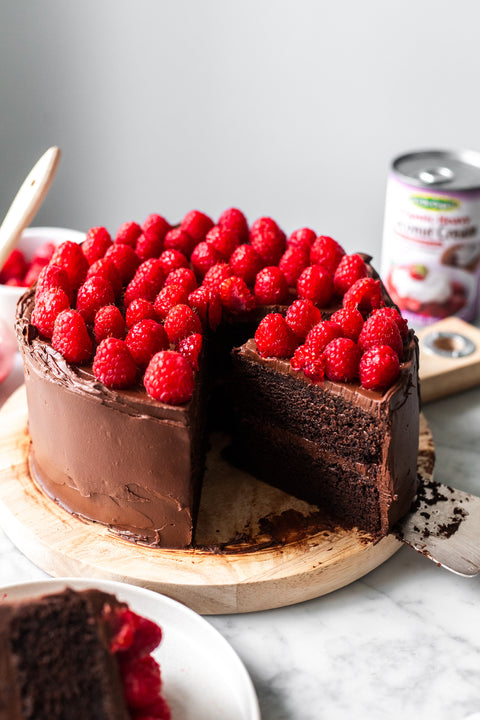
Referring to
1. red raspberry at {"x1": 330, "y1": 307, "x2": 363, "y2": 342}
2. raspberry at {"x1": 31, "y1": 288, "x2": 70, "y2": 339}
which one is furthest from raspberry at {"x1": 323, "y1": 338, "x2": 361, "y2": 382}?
raspberry at {"x1": 31, "y1": 288, "x2": 70, "y2": 339}

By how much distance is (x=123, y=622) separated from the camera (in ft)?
6.69

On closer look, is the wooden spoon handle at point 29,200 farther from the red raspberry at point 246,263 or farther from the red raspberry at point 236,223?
the red raspberry at point 246,263

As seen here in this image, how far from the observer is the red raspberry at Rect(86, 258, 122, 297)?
3.06 metres

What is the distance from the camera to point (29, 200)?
339 centimetres

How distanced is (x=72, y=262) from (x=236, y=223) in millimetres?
714

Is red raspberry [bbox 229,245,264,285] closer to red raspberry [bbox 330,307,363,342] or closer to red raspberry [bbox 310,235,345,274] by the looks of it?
red raspberry [bbox 310,235,345,274]

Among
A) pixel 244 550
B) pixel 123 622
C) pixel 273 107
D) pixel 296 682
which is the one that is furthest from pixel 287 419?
pixel 273 107

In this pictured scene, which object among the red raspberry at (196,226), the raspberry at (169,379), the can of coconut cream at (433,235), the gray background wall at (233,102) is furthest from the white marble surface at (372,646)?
the gray background wall at (233,102)

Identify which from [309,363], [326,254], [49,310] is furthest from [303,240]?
[49,310]

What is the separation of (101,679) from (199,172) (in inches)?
149

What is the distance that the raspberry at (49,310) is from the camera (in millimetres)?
2820

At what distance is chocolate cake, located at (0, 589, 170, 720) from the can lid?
246cm

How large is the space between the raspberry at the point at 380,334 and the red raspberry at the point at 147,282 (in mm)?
767

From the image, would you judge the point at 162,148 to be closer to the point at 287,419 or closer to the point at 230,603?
the point at 287,419
